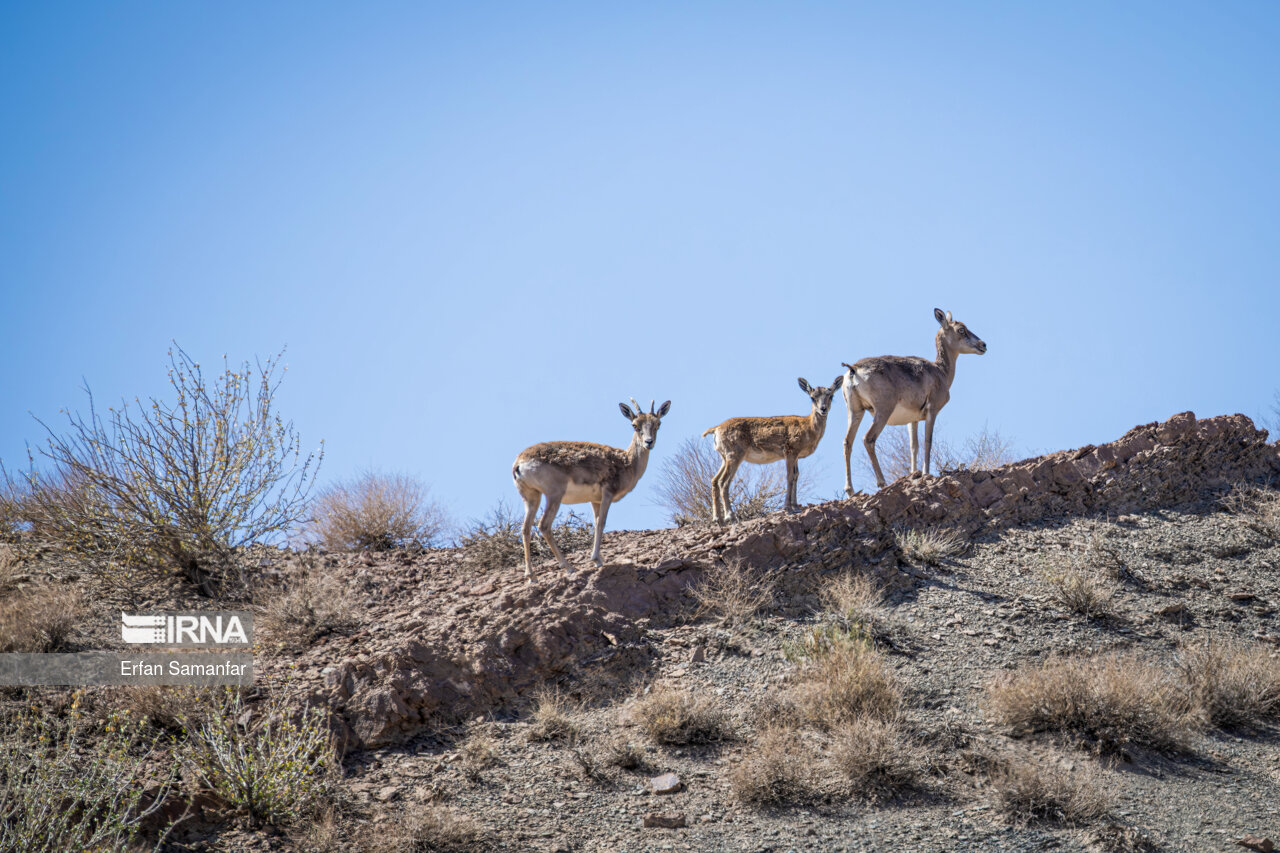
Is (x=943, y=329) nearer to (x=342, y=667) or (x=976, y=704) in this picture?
(x=976, y=704)

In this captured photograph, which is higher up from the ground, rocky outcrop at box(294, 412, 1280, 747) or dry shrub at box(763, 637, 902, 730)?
rocky outcrop at box(294, 412, 1280, 747)

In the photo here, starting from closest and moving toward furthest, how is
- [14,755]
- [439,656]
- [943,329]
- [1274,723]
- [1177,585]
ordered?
[14,755] < [1274,723] < [439,656] < [1177,585] < [943,329]

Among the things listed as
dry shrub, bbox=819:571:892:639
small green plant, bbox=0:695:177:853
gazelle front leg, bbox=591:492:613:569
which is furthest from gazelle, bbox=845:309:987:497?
small green plant, bbox=0:695:177:853

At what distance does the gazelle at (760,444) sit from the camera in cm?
1482

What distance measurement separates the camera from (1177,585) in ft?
43.1

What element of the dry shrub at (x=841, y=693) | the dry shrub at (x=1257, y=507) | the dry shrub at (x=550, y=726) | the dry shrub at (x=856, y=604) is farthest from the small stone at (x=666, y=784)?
the dry shrub at (x=1257, y=507)

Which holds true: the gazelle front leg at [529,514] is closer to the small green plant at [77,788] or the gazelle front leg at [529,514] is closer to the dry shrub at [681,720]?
the dry shrub at [681,720]

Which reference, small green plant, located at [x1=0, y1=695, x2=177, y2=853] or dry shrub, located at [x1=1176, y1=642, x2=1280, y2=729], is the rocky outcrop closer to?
small green plant, located at [x1=0, y1=695, x2=177, y2=853]

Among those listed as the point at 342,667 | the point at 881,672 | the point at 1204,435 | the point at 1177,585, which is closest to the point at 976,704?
the point at 881,672

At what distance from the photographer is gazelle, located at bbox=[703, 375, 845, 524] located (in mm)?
14820

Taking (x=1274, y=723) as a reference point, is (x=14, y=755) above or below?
above

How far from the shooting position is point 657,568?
12.9 metres

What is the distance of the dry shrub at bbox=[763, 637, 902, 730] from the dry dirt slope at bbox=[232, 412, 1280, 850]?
298 mm

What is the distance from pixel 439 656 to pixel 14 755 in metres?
4.00
